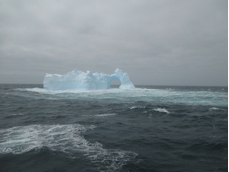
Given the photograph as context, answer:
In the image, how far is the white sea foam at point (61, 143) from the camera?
15.1 feet

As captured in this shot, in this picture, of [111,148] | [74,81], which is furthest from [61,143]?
[74,81]

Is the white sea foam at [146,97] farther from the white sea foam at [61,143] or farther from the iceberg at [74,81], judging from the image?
the white sea foam at [61,143]

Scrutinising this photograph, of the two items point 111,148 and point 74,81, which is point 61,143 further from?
point 74,81

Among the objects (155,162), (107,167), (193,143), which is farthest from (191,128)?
(107,167)

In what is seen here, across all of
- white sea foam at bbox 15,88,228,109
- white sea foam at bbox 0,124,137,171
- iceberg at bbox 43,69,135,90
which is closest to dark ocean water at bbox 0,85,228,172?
white sea foam at bbox 0,124,137,171

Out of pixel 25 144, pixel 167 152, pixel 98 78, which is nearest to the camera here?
pixel 167 152

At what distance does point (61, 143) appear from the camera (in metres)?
5.67

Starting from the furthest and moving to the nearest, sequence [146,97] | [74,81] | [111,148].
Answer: [74,81] → [146,97] → [111,148]

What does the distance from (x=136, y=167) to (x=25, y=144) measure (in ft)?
13.0

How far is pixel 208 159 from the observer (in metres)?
4.66

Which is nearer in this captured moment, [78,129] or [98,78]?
[78,129]

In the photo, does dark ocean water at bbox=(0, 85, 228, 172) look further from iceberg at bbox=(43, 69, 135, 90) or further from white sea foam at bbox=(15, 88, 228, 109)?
iceberg at bbox=(43, 69, 135, 90)

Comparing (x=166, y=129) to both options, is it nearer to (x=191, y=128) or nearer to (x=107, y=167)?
(x=191, y=128)

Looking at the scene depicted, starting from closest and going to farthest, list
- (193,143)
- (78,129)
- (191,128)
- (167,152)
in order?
(167,152) < (193,143) < (78,129) < (191,128)
